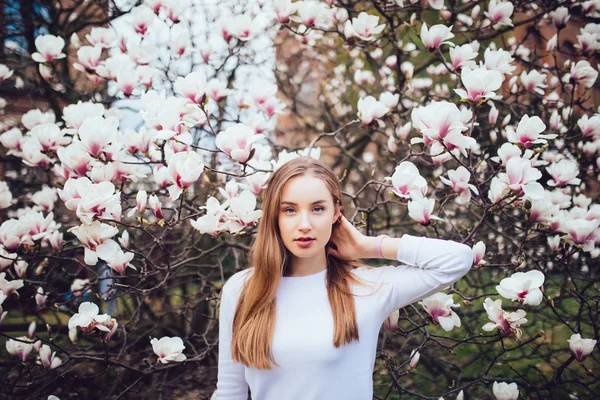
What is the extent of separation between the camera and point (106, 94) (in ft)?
10.1

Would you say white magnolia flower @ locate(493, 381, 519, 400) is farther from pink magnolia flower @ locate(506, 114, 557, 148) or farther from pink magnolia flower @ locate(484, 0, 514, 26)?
pink magnolia flower @ locate(484, 0, 514, 26)

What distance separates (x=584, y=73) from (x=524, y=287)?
4.20ft

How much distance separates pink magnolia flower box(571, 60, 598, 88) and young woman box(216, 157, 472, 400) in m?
1.31

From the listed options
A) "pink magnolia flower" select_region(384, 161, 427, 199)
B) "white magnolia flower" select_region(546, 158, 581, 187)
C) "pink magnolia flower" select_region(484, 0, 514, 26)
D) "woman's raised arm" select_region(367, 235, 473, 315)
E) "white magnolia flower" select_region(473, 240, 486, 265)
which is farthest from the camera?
"pink magnolia flower" select_region(484, 0, 514, 26)

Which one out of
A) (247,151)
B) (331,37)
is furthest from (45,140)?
(331,37)

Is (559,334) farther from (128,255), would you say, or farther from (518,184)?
(128,255)

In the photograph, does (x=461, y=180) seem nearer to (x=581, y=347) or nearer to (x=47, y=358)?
(x=581, y=347)

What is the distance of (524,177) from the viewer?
1.38m

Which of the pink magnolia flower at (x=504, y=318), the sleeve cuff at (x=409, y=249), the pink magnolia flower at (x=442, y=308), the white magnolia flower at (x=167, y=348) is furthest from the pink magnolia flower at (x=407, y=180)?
the white magnolia flower at (x=167, y=348)

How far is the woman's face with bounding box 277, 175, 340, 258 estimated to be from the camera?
1.33m

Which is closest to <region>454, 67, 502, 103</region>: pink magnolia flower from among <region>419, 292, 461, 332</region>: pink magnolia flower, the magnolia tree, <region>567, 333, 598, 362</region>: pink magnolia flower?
the magnolia tree

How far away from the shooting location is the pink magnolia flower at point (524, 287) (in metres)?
1.30

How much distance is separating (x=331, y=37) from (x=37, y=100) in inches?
121

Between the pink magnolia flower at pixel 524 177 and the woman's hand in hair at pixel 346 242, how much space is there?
20.2 inches
